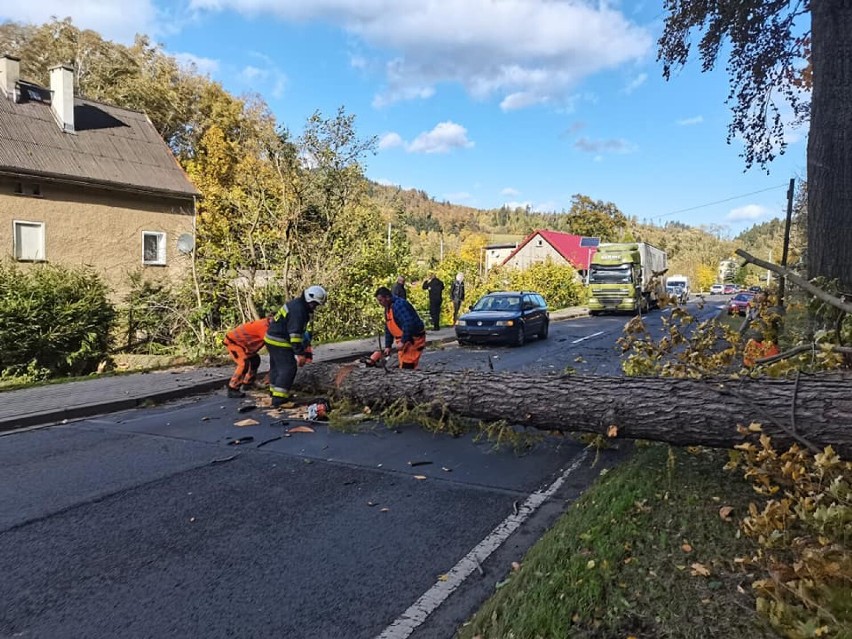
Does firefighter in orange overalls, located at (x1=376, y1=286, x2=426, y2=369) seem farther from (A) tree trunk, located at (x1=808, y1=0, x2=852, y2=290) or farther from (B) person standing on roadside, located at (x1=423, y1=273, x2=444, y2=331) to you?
(B) person standing on roadside, located at (x1=423, y1=273, x2=444, y2=331)

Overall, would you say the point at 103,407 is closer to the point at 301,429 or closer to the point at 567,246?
the point at 301,429

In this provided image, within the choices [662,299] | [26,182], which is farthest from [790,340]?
[26,182]

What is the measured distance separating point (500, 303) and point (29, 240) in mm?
14617

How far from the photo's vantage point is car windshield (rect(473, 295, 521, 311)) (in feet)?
56.4

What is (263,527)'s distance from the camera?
4262 mm

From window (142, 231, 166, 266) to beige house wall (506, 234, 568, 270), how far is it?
46608mm

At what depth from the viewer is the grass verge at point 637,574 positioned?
275 centimetres

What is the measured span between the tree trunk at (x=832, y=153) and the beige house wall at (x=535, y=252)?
56441 mm

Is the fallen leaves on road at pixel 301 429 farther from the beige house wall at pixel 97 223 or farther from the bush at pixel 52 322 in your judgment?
the beige house wall at pixel 97 223

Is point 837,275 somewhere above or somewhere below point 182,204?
below

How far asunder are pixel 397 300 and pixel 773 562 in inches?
269

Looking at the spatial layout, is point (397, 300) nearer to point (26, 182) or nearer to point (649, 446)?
point (649, 446)

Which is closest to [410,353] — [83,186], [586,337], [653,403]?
[653,403]

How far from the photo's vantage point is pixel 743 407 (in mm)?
4523
